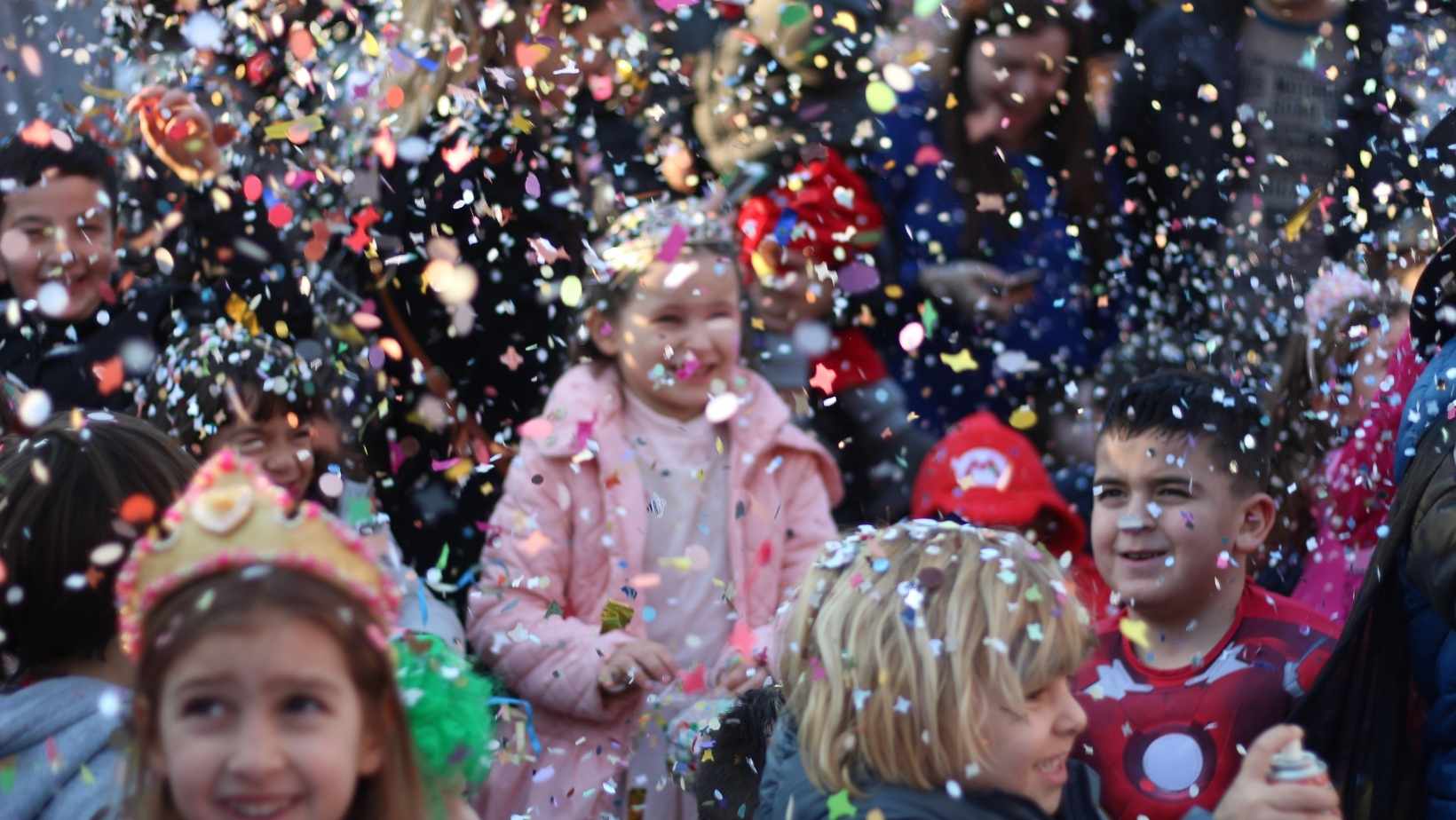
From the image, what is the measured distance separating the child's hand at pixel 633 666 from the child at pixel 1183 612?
769mm

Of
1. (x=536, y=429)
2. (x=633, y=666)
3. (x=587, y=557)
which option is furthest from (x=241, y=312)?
(x=633, y=666)

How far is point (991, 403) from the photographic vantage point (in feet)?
14.4

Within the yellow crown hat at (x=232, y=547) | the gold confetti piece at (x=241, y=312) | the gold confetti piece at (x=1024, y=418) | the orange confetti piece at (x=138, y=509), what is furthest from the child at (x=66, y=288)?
the yellow crown hat at (x=232, y=547)

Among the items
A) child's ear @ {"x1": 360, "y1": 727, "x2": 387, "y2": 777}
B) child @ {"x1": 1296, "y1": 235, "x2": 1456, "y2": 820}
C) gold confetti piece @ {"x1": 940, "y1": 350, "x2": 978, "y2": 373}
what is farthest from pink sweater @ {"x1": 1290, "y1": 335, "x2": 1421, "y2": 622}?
child's ear @ {"x1": 360, "y1": 727, "x2": 387, "y2": 777}

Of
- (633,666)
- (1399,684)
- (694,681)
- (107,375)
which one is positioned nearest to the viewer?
(1399,684)

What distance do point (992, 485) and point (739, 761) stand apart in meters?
1.14

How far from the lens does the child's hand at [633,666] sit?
140 inches

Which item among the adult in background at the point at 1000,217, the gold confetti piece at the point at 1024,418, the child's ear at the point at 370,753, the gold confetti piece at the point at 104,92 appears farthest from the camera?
the gold confetti piece at the point at 104,92

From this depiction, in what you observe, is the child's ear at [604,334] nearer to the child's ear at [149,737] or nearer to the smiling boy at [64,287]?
the smiling boy at [64,287]

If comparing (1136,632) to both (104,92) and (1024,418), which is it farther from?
(104,92)

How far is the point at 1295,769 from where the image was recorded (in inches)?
99.7

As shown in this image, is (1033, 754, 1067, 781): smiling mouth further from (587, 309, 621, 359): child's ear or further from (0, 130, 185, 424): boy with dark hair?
(0, 130, 185, 424): boy with dark hair

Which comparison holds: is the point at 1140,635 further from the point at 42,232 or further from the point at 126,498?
the point at 42,232

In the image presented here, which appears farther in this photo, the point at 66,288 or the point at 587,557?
the point at 66,288
